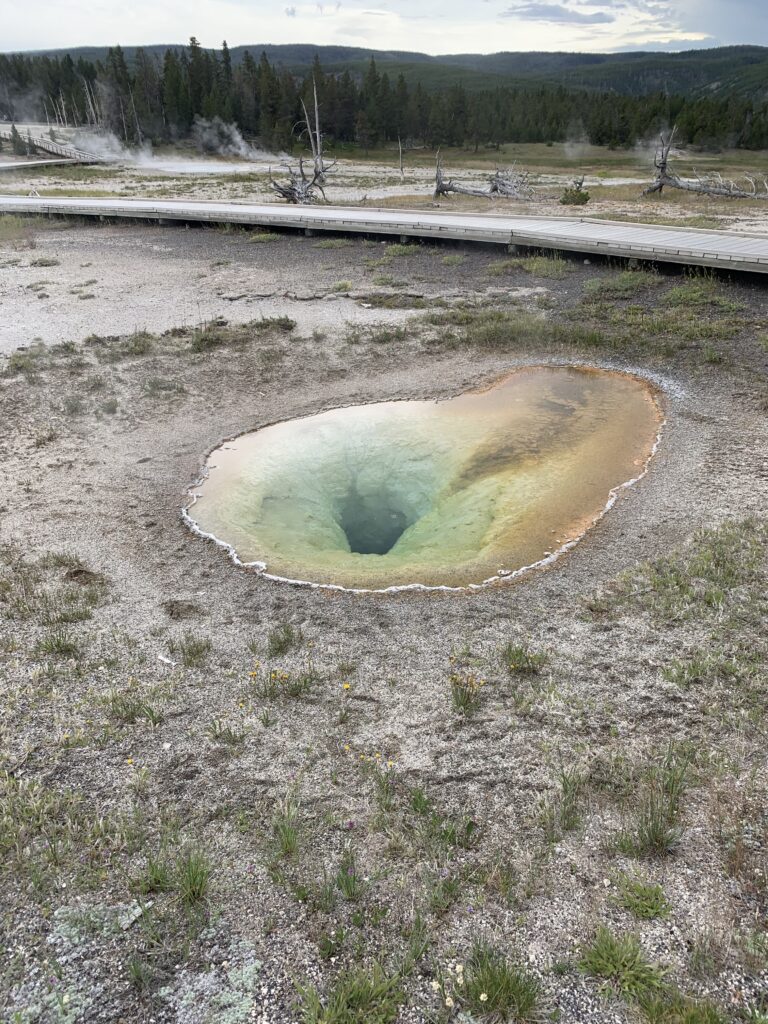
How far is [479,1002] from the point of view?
334 centimetres

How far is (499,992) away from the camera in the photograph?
10.9ft

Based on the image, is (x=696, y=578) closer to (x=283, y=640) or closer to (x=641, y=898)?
(x=641, y=898)

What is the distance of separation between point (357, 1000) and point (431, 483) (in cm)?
686

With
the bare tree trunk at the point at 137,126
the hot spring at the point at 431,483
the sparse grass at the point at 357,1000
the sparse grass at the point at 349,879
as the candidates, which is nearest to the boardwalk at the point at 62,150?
the bare tree trunk at the point at 137,126

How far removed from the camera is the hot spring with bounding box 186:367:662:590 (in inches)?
305

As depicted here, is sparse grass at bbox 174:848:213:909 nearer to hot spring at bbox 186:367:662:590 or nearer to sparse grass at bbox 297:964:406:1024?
sparse grass at bbox 297:964:406:1024

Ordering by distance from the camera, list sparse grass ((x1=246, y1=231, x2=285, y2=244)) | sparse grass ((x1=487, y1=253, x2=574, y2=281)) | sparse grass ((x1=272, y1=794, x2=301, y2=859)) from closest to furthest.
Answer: sparse grass ((x1=272, y1=794, x2=301, y2=859)), sparse grass ((x1=487, y1=253, x2=574, y2=281)), sparse grass ((x1=246, y1=231, x2=285, y2=244))

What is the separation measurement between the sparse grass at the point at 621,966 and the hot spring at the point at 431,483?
3.94 m

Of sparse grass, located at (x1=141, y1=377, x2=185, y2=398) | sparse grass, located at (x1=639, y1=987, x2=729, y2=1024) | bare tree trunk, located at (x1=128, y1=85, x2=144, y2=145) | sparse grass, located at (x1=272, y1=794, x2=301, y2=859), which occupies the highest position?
bare tree trunk, located at (x1=128, y1=85, x2=144, y2=145)

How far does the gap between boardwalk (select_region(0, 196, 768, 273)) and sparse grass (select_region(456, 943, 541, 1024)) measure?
17.1m

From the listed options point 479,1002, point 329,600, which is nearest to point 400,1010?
point 479,1002

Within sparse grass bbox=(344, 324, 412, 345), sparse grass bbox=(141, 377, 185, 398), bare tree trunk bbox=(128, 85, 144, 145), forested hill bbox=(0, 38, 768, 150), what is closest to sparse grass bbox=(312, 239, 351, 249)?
sparse grass bbox=(344, 324, 412, 345)

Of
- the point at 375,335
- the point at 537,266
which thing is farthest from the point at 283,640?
the point at 537,266

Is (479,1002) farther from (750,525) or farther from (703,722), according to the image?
(750,525)
